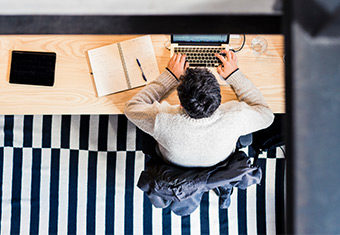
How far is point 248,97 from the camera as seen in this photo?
1.29m

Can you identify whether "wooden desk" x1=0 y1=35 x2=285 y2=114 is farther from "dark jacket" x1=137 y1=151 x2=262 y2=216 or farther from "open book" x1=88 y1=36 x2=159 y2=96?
"dark jacket" x1=137 y1=151 x2=262 y2=216

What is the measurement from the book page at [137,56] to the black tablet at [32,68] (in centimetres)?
31

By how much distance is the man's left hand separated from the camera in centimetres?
131

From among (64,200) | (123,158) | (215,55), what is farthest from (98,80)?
(64,200)

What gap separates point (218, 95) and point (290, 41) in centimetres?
78

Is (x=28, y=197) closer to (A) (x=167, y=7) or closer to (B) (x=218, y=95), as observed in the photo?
(B) (x=218, y=95)

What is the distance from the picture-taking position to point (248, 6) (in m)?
0.43

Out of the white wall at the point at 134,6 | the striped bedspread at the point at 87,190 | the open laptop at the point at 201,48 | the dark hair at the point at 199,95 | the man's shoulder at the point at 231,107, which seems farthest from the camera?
the striped bedspread at the point at 87,190

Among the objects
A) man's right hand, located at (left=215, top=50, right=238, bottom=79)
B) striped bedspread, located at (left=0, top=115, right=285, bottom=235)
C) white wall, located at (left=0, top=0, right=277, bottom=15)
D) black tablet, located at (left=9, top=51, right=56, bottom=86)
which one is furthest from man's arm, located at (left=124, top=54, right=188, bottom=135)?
white wall, located at (left=0, top=0, right=277, bottom=15)

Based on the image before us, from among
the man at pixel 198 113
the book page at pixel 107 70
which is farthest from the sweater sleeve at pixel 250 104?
the book page at pixel 107 70

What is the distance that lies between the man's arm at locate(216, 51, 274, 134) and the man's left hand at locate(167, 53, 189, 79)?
0.51 feet

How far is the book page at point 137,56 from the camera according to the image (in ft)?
4.37

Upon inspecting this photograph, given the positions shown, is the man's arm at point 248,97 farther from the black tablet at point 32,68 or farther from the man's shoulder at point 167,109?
the black tablet at point 32,68

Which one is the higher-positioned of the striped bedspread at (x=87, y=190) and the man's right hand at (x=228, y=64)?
the man's right hand at (x=228, y=64)
